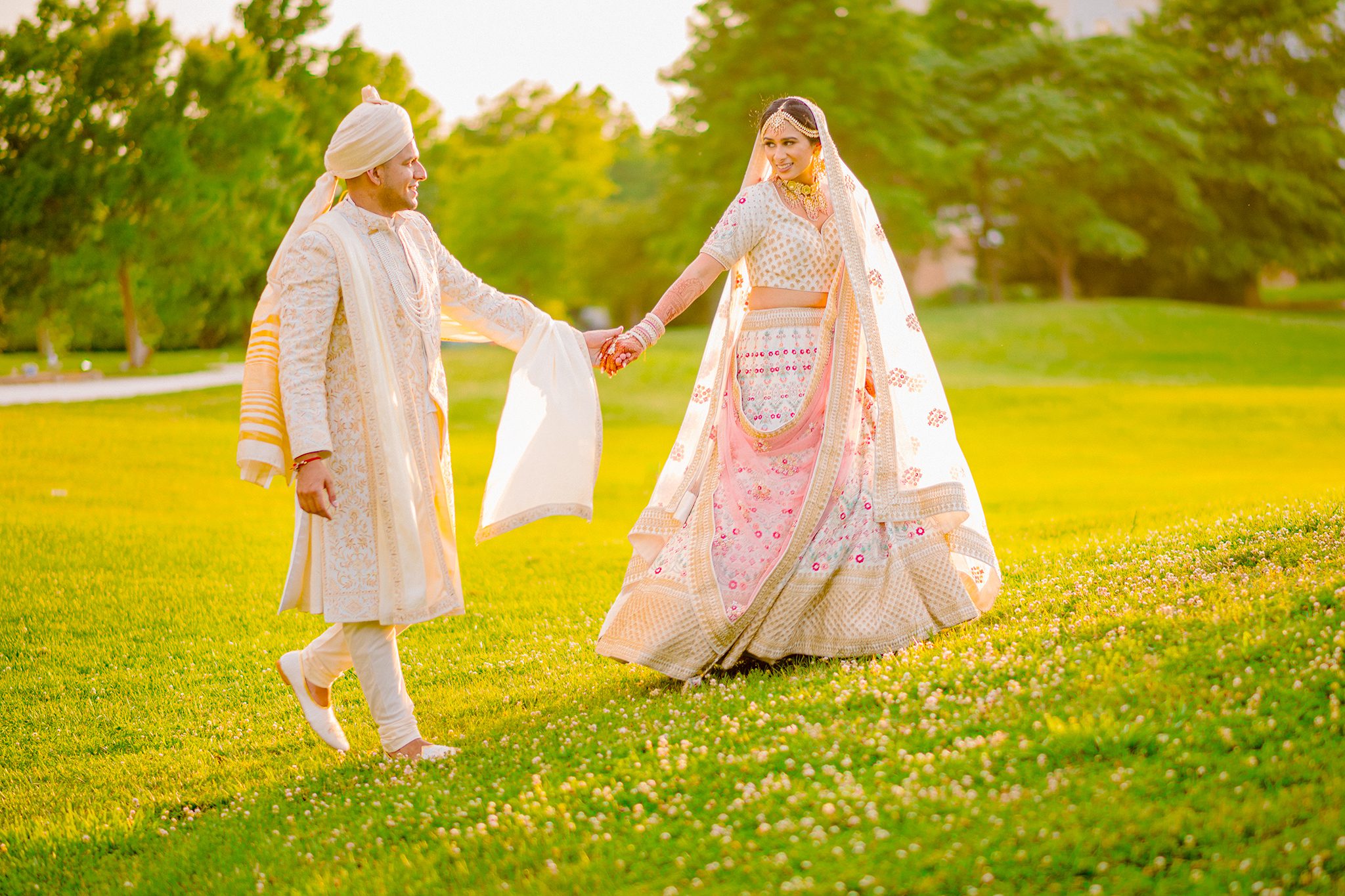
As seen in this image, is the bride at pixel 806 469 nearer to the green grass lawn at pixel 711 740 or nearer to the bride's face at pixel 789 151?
the bride's face at pixel 789 151

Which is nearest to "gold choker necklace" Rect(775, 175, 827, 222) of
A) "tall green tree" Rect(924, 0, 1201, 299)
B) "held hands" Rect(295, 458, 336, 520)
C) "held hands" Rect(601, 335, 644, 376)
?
"held hands" Rect(601, 335, 644, 376)

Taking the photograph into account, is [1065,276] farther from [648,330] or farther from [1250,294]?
[648,330]

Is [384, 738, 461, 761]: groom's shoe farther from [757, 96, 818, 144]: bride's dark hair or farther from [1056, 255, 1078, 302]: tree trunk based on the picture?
[1056, 255, 1078, 302]: tree trunk

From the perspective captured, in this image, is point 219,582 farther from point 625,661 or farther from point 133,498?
point 625,661

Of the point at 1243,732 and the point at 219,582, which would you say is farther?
the point at 219,582

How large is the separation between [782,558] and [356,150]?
2.61 m

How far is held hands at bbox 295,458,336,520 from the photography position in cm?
464

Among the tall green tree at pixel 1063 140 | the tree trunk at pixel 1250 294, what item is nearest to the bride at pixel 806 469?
the tall green tree at pixel 1063 140

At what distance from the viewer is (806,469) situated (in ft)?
18.8

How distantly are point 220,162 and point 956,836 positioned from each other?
116 feet

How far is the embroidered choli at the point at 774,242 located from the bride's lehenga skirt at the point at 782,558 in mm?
174

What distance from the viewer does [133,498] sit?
13164 millimetres

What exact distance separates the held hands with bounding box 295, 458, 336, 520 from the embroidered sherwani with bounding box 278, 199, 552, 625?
0.27 feet

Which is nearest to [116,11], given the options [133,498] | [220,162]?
[220,162]
